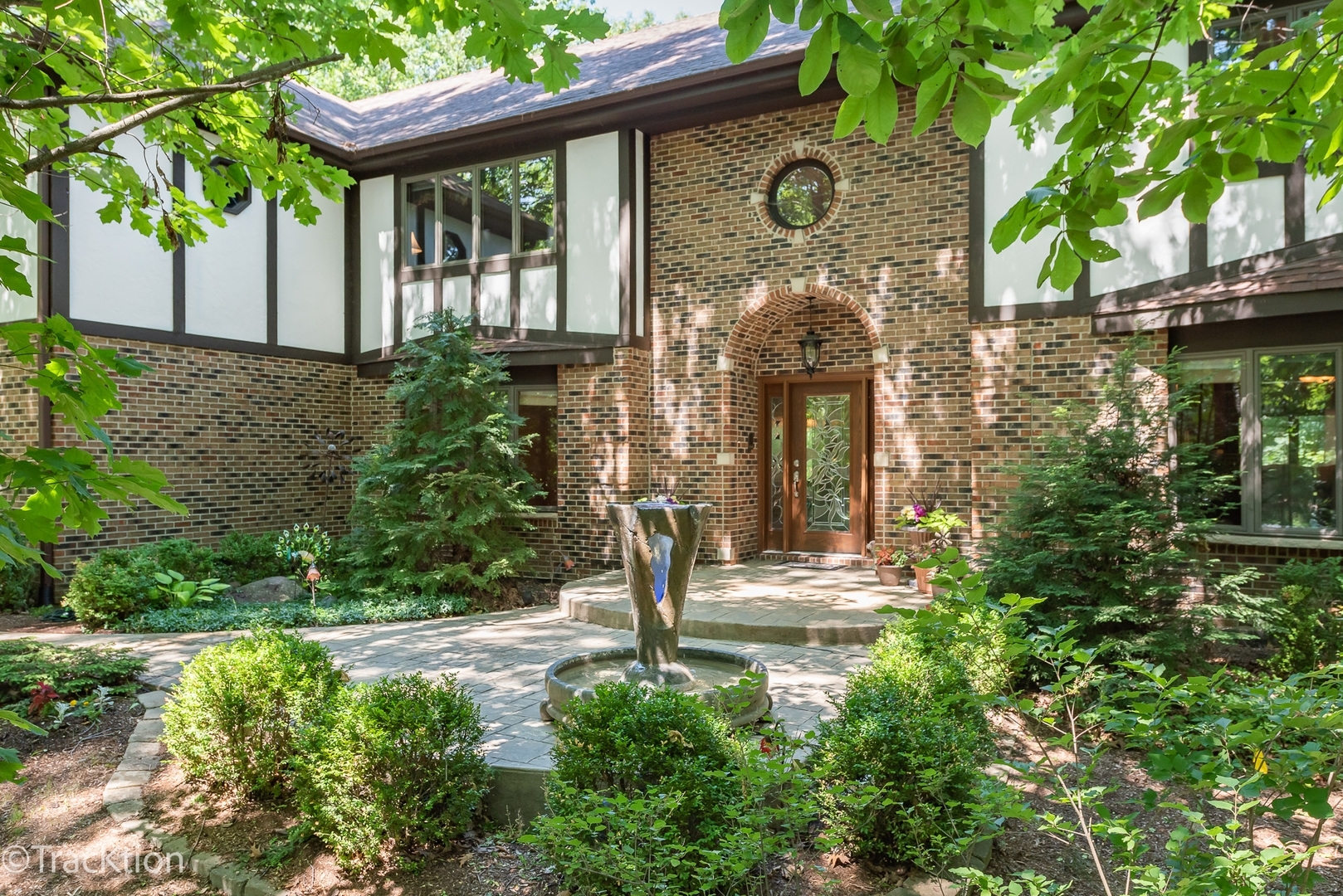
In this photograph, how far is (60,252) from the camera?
27.7ft

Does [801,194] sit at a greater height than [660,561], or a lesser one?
greater

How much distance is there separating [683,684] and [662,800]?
66.4 inches

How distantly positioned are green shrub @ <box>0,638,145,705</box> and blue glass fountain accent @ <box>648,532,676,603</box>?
145 inches

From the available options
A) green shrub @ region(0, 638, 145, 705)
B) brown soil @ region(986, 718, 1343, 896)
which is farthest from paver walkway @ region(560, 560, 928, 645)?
green shrub @ region(0, 638, 145, 705)

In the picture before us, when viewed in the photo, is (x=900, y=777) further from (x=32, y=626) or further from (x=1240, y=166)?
(x=32, y=626)

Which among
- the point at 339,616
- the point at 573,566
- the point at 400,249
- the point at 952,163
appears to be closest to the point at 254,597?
the point at 339,616

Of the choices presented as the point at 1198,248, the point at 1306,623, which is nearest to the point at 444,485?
the point at 1306,623

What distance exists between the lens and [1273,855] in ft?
5.40

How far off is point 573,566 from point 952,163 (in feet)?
20.8

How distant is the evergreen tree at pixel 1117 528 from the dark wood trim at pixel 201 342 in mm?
9258

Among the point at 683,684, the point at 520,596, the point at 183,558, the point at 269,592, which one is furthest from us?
the point at 520,596

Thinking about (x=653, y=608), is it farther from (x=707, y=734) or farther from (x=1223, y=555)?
(x=1223, y=555)

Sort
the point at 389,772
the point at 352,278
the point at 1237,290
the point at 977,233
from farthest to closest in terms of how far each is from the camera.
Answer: the point at 352,278, the point at 977,233, the point at 1237,290, the point at 389,772

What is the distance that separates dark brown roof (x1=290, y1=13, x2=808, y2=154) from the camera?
914 cm
